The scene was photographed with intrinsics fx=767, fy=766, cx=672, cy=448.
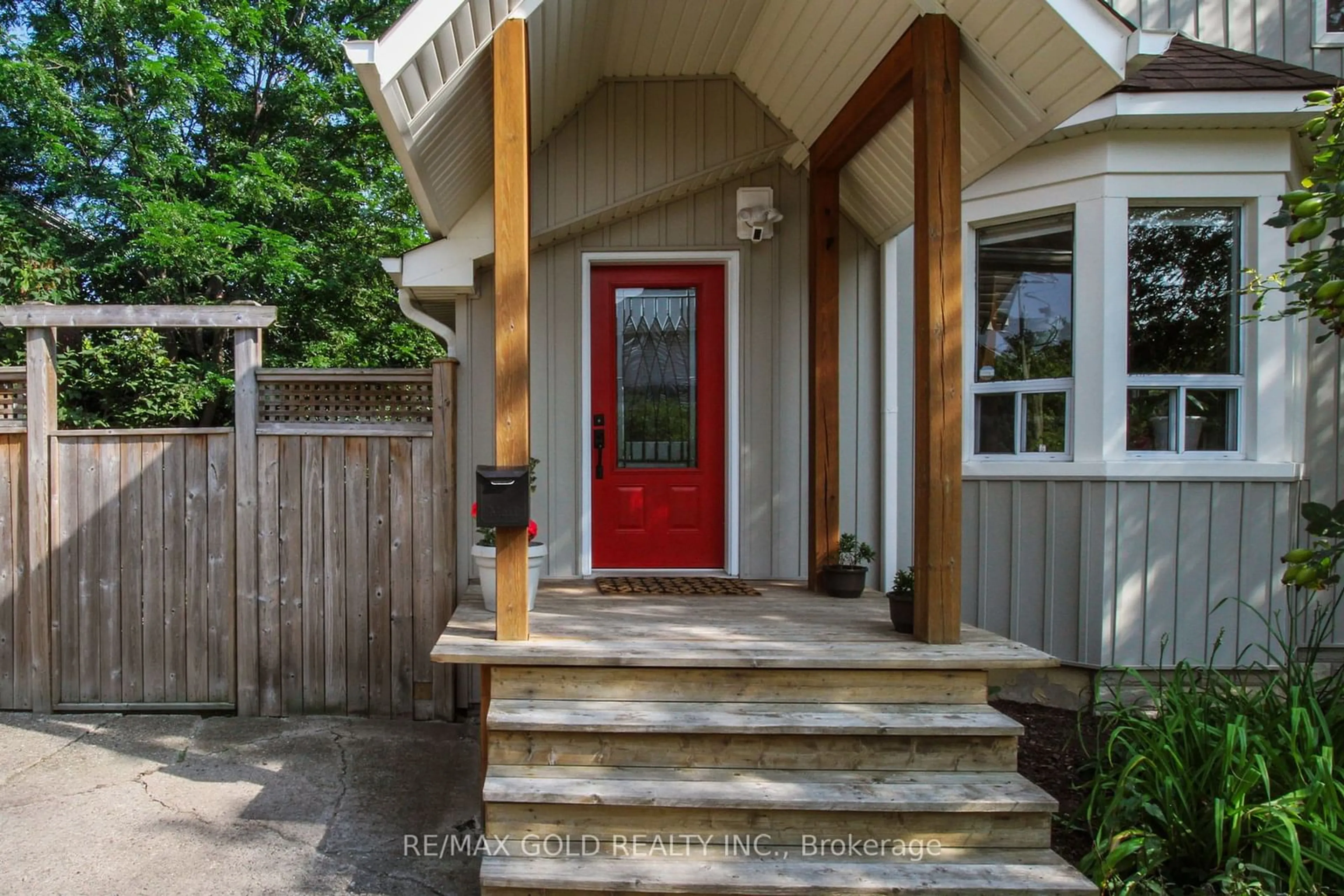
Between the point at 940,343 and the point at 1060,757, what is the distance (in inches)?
72.4

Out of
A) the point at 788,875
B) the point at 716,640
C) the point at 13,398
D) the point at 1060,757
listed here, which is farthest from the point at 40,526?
the point at 1060,757

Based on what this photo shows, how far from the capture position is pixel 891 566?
165 inches

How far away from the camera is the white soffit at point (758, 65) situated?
8.28 feet

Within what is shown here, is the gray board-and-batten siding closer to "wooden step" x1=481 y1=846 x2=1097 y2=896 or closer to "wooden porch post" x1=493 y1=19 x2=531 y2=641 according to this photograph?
"wooden porch post" x1=493 y1=19 x2=531 y2=641

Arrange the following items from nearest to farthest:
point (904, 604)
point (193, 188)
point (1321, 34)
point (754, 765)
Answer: point (754, 765), point (904, 604), point (1321, 34), point (193, 188)

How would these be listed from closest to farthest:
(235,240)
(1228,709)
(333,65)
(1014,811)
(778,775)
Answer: (1014,811)
(778,775)
(1228,709)
(235,240)
(333,65)

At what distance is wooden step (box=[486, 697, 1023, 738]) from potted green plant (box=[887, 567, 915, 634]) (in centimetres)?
38

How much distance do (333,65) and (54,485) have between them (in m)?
7.10

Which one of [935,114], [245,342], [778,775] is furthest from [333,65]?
[778,775]

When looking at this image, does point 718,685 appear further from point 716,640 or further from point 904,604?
point 904,604

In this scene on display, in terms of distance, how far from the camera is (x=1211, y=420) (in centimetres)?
384

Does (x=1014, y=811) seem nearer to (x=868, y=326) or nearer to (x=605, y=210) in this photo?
(x=868, y=326)

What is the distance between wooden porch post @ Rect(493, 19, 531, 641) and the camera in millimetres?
2662

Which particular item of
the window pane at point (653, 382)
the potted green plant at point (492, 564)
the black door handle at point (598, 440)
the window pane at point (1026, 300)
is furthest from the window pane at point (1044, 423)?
the potted green plant at point (492, 564)
